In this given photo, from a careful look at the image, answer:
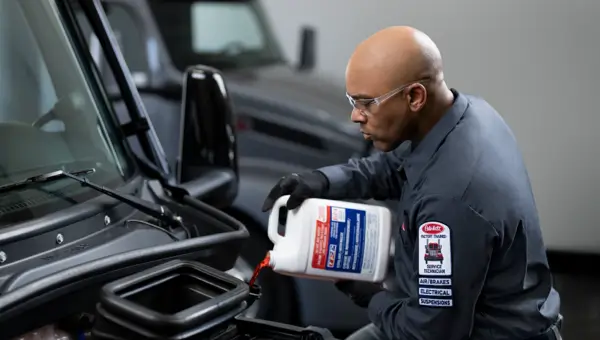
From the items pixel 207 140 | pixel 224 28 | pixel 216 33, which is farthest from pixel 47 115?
pixel 224 28

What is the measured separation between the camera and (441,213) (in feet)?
5.65

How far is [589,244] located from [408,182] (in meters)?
3.39

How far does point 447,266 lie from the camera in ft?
5.72

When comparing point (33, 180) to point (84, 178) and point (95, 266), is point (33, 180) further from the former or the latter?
point (95, 266)

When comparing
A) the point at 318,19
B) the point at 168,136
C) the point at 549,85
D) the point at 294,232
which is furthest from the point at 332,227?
the point at 318,19

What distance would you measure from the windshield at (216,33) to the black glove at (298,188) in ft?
7.38

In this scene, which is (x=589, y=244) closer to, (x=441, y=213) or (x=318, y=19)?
(x=318, y=19)

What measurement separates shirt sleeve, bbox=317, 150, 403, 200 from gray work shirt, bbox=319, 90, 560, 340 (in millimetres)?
289

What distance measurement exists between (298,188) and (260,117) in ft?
6.66

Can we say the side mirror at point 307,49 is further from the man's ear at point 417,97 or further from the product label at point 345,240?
the man's ear at point 417,97

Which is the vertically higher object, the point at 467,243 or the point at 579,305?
the point at 467,243

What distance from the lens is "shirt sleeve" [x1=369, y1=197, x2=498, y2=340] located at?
5.64 ft

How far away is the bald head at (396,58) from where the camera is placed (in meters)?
1.83

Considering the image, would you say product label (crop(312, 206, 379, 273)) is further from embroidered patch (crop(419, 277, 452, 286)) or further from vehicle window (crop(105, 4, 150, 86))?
vehicle window (crop(105, 4, 150, 86))
